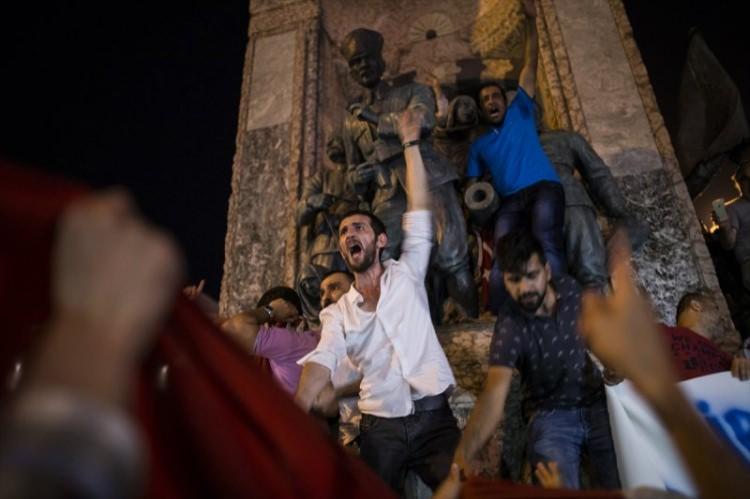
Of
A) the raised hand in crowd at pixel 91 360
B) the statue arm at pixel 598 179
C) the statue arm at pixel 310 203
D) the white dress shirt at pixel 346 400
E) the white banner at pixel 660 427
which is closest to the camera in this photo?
the raised hand in crowd at pixel 91 360

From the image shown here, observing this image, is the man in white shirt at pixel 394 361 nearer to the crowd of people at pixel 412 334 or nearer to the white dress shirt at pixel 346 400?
the crowd of people at pixel 412 334

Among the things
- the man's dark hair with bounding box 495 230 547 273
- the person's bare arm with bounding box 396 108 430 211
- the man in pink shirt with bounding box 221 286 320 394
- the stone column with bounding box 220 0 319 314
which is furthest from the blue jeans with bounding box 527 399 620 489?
the stone column with bounding box 220 0 319 314

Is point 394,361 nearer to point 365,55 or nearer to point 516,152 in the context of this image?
point 516,152

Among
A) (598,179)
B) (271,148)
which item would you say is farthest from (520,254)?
(271,148)

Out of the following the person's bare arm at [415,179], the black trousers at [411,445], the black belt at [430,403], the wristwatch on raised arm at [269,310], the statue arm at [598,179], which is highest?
the statue arm at [598,179]

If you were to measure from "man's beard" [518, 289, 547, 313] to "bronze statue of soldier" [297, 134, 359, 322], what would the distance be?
2.13m

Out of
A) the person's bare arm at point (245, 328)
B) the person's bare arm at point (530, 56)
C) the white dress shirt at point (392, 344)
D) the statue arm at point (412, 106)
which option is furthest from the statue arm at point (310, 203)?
the white dress shirt at point (392, 344)

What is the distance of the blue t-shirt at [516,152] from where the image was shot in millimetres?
3781

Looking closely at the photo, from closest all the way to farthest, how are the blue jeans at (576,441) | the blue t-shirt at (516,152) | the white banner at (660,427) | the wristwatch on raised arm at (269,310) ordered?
the white banner at (660,427) → the blue jeans at (576,441) → the wristwatch on raised arm at (269,310) → the blue t-shirt at (516,152)

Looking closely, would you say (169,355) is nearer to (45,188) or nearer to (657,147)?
(45,188)

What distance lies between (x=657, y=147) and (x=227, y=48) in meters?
7.26

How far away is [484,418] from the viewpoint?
1955 millimetres

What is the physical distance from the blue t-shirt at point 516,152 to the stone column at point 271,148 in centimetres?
200

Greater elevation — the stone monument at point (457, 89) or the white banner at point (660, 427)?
the stone monument at point (457, 89)
